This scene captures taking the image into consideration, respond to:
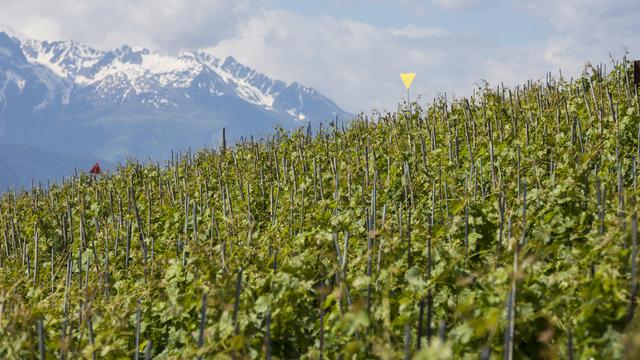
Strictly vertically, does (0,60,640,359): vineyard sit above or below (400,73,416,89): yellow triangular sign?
below

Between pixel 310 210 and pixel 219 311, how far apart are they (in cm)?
424

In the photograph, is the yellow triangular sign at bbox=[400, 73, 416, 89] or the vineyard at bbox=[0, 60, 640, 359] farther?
the yellow triangular sign at bbox=[400, 73, 416, 89]

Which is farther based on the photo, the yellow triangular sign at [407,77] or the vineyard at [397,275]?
the yellow triangular sign at [407,77]

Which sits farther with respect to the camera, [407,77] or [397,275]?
[407,77]

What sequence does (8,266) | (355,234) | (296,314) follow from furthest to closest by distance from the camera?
(8,266) < (355,234) < (296,314)

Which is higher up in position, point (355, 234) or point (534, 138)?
point (534, 138)

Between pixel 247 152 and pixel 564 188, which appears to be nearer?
pixel 564 188

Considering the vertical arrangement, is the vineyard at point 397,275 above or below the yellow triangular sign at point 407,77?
below

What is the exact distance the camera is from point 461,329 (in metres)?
4.13

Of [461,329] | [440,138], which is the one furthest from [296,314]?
[440,138]

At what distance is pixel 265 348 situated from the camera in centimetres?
466

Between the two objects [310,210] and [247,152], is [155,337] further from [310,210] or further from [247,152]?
[247,152]

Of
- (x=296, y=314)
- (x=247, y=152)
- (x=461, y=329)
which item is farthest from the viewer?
(x=247, y=152)

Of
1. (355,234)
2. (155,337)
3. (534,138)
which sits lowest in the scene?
(155,337)
